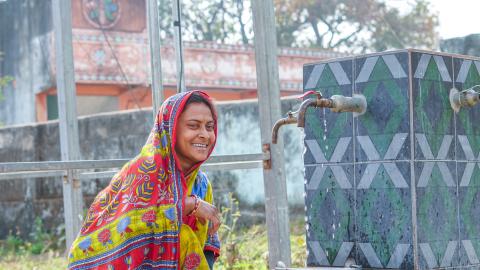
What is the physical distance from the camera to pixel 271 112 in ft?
12.3

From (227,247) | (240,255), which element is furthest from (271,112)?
(240,255)

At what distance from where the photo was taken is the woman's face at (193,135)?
8.93 ft

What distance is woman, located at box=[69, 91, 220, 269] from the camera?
265 centimetres

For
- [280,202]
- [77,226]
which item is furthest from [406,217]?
[77,226]

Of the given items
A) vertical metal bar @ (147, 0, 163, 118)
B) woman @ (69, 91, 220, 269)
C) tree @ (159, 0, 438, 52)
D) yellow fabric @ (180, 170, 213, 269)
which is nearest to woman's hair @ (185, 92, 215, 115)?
woman @ (69, 91, 220, 269)

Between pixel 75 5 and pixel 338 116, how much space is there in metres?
9.97

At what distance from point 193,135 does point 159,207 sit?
9.2 inches

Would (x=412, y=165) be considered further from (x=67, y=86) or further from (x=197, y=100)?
(x=67, y=86)

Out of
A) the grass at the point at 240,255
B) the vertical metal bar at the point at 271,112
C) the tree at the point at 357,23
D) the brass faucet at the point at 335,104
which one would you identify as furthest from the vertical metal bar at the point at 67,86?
the tree at the point at 357,23

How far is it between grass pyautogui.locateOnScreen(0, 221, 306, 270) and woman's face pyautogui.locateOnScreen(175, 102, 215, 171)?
9.12ft

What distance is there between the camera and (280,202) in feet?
12.3

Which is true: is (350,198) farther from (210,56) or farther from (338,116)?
(210,56)

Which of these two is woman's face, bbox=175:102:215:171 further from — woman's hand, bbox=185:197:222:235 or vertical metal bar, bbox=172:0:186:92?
vertical metal bar, bbox=172:0:186:92

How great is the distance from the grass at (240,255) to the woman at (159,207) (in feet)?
9.13
